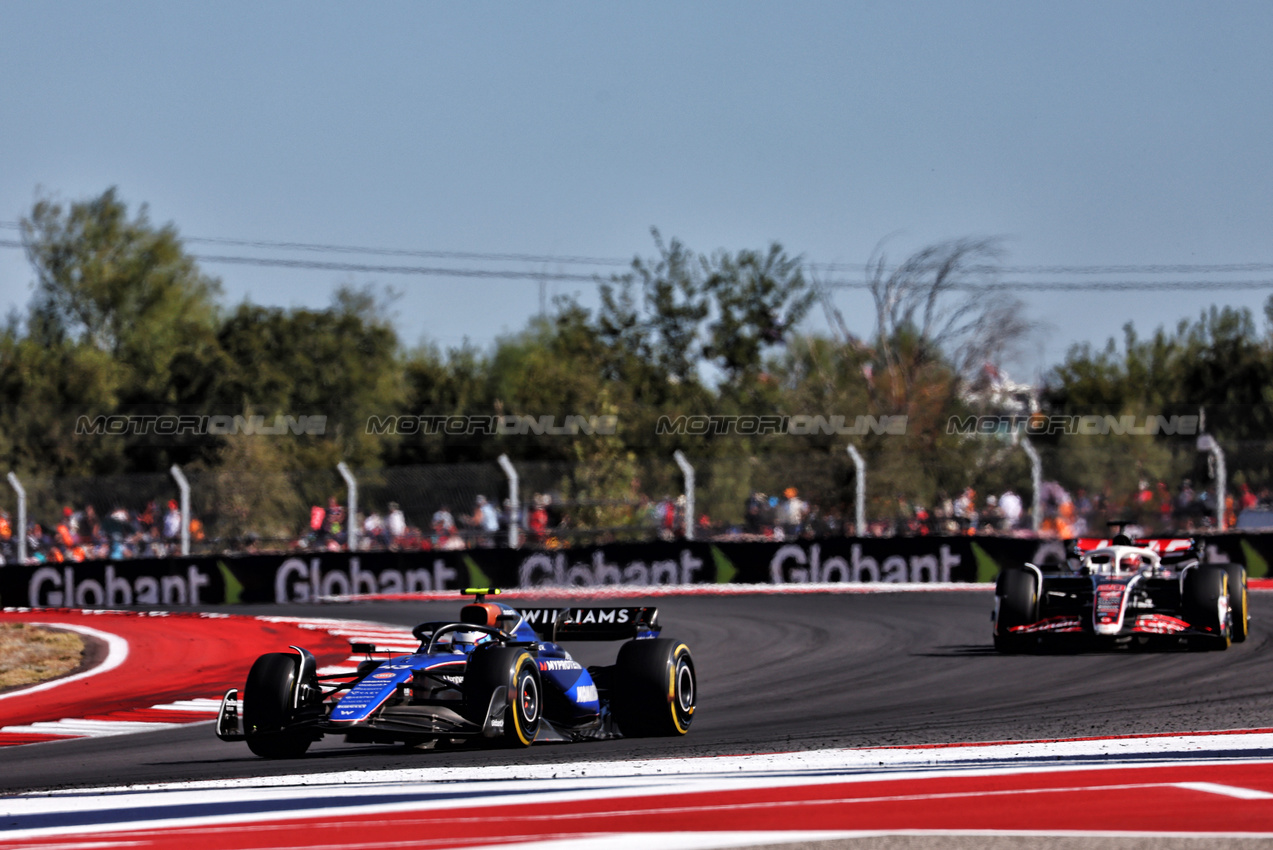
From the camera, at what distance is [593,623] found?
364 inches

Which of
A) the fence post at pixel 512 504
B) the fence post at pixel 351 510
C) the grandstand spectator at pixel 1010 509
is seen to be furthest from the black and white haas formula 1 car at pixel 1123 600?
the fence post at pixel 351 510

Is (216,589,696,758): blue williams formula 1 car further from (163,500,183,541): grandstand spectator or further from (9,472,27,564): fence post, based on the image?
(9,472,27,564): fence post

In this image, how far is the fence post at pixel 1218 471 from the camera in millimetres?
21203

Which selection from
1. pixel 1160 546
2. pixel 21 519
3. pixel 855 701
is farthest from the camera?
pixel 21 519

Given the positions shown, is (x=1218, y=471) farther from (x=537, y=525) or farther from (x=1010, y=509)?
(x=537, y=525)

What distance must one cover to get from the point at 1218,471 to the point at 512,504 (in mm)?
10273

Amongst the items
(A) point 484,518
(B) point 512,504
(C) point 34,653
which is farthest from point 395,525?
(C) point 34,653

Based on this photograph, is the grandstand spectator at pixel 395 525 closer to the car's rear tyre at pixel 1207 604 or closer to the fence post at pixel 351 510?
the fence post at pixel 351 510

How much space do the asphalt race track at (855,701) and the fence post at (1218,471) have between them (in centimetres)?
440

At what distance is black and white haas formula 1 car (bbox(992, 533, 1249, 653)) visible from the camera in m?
13.0

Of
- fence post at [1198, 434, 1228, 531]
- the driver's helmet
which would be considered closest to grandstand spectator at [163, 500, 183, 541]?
fence post at [1198, 434, 1228, 531]

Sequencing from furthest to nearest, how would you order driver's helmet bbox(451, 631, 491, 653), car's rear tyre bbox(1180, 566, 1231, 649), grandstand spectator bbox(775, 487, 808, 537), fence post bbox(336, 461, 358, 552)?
grandstand spectator bbox(775, 487, 808, 537), fence post bbox(336, 461, 358, 552), car's rear tyre bbox(1180, 566, 1231, 649), driver's helmet bbox(451, 631, 491, 653)

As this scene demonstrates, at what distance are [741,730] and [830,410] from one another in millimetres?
20444

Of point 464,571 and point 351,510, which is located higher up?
point 351,510
